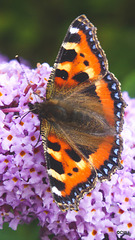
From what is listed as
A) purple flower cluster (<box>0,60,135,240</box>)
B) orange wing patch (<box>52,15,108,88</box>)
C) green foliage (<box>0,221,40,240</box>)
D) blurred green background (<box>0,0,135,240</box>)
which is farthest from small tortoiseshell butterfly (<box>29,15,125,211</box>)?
blurred green background (<box>0,0,135,240</box>)

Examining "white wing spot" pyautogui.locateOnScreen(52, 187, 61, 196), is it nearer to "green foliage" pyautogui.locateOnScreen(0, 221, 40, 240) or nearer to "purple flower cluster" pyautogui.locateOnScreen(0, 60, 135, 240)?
"purple flower cluster" pyautogui.locateOnScreen(0, 60, 135, 240)

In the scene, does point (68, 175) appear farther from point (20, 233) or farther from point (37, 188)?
point (20, 233)

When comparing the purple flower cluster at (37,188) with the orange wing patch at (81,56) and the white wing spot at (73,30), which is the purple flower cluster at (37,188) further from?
the white wing spot at (73,30)

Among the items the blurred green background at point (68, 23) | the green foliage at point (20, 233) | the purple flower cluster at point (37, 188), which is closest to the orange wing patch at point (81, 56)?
the purple flower cluster at point (37, 188)

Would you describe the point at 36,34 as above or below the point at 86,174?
above

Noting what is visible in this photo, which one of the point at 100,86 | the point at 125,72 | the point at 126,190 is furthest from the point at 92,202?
the point at 125,72

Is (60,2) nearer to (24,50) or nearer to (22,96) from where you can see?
(24,50)
